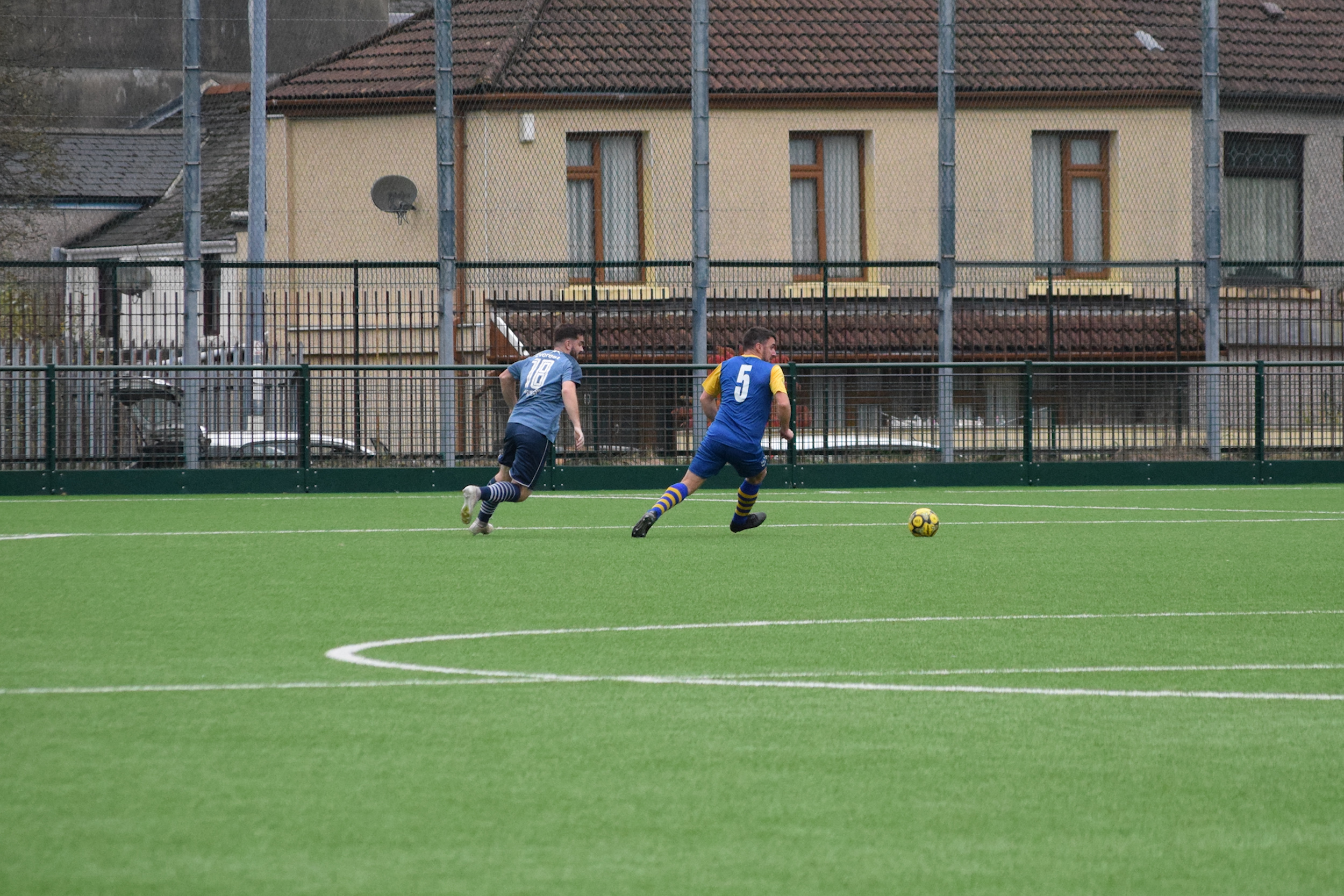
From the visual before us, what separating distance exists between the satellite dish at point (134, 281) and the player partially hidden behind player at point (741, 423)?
10.1 m

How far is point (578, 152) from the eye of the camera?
26547mm

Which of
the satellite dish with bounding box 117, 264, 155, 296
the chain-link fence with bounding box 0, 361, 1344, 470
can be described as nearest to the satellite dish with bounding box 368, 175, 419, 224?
the satellite dish with bounding box 117, 264, 155, 296

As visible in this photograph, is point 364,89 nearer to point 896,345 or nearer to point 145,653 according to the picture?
point 896,345

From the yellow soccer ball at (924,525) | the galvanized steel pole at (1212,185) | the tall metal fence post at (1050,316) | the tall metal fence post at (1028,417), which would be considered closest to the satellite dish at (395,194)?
the tall metal fence post at (1050,316)

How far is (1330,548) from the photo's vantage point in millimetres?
13125

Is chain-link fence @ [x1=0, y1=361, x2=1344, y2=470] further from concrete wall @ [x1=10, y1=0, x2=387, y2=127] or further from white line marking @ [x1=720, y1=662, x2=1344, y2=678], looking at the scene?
concrete wall @ [x1=10, y1=0, x2=387, y2=127]

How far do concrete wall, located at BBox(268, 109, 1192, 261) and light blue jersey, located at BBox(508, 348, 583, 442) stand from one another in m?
11.2

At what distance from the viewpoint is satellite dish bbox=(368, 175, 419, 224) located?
2664cm

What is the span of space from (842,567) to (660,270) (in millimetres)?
14139

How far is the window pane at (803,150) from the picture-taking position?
27.5 meters

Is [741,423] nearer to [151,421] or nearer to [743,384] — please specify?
[743,384]

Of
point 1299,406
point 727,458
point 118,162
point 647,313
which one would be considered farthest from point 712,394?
point 118,162

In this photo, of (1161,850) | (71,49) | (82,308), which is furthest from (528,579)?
(71,49)

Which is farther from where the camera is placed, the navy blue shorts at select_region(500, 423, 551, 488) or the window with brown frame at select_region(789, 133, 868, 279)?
the window with brown frame at select_region(789, 133, 868, 279)
